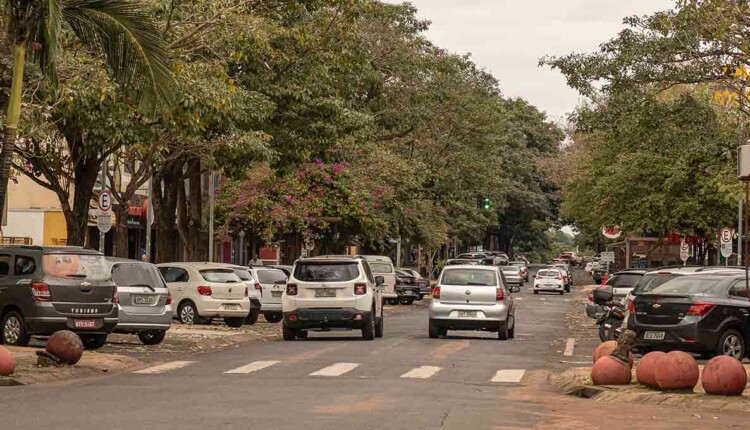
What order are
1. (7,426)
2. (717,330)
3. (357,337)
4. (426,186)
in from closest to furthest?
(7,426) < (717,330) < (357,337) < (426,186)

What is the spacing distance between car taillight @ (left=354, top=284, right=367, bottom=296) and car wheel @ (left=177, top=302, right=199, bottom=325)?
608 centimetres

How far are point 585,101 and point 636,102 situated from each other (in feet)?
183

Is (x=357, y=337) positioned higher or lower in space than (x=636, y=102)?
lower

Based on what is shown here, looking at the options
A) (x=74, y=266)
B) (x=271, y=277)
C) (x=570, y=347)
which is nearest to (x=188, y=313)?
(x=271, y=277)

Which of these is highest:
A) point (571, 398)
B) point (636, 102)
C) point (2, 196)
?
point (636, 102)

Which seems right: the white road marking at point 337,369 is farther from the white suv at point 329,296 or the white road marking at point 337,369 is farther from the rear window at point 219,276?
the rear window at point 219,276

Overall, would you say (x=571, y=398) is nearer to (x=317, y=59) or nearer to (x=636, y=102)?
(x=636, y=102)

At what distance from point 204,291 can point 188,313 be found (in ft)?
2.80

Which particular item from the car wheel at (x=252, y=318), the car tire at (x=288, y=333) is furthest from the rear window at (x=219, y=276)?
the car tire at (x=288, y=333)

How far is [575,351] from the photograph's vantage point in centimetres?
2789

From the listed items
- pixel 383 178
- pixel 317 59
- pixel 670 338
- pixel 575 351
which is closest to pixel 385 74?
pixel 383 178

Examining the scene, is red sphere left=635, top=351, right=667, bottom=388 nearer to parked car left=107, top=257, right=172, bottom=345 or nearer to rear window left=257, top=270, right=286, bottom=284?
parked car left=107, top=257, right=172, bottom=345

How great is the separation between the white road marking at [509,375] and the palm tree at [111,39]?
6.31 metres

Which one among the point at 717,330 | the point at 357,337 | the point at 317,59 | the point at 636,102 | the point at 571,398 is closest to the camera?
the point at 571,398
